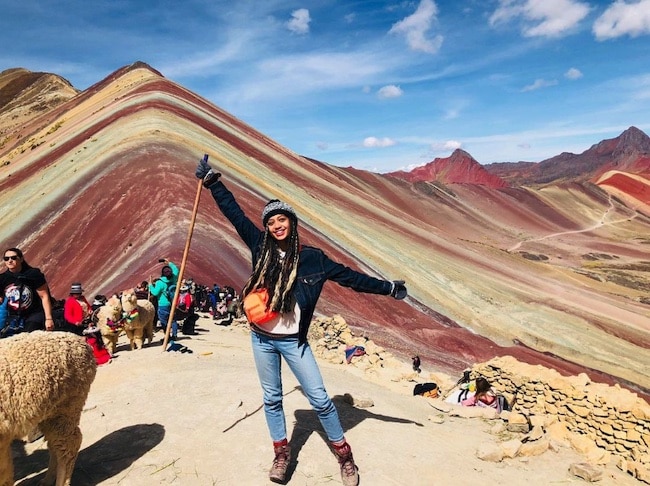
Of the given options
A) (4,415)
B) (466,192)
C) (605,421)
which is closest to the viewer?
(4,415)

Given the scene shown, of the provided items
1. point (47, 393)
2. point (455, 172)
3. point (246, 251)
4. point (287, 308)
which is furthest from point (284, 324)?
point (455, 172)

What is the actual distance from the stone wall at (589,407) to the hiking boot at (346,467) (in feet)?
13.3

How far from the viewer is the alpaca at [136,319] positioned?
24.7 feet

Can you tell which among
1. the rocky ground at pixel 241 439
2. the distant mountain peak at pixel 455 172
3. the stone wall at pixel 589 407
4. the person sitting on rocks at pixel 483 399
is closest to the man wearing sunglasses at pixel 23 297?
the rocky ground at pixel 241 439

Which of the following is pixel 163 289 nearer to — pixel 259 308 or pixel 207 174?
pixel 207 174

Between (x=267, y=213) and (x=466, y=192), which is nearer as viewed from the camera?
(x=267, y=213)

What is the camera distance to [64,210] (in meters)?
20.8

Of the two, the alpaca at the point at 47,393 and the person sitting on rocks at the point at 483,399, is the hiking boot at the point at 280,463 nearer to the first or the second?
the alpaca at the point at 47,393

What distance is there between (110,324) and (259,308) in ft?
16.2

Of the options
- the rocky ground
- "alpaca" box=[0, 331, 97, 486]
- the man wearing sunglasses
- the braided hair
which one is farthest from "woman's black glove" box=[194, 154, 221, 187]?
the rocky ground

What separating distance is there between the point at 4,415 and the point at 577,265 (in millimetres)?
57459

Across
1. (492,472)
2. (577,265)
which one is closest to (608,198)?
(577,265)

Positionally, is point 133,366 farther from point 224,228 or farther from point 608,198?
point 608,198

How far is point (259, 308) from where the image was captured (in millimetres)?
3543
